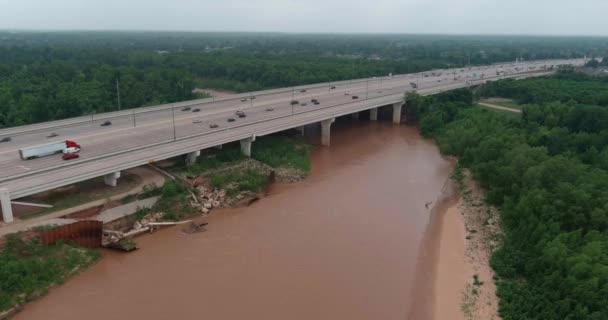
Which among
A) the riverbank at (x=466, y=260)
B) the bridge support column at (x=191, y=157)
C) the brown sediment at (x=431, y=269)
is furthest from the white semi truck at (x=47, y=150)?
the riverbank at (x=466, y=260)

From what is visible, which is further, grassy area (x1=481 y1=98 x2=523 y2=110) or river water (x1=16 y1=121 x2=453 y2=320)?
grassy area (x1=481 y1=98 x2=523 y2=110)

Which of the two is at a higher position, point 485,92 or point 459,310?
point 485,92

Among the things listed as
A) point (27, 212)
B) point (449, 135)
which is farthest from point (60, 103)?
point (449, 135)

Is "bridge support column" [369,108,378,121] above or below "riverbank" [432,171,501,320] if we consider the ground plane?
above

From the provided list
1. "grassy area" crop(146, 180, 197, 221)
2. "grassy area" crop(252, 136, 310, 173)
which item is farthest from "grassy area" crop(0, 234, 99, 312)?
"grassy area" crop(252, 136, 310, 173)

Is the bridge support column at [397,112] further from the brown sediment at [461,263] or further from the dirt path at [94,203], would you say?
the dirt path at [94,203]

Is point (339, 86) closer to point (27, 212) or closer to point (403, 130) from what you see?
point (403, 130)

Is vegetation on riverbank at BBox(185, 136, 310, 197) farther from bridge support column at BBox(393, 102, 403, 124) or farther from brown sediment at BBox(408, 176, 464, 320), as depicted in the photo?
bridge support column at BBox(393, 102, 403, 124)
